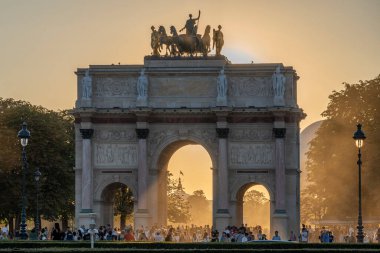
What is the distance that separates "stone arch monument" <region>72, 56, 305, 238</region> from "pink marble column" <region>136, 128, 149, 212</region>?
0.07 meters

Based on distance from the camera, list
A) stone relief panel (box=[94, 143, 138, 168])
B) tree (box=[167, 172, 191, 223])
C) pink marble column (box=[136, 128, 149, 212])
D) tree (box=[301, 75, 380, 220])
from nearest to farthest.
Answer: pink marble column (box=[136, 128, 149, 212])
stone relief panel (box=[94, 143, 138, 168])
tree (box=[301, 75, 380, 220])
tree (box=[167, 172, 191, 223])

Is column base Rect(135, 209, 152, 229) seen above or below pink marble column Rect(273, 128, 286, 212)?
below

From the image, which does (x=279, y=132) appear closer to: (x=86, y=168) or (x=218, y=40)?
(x=218, y=40)

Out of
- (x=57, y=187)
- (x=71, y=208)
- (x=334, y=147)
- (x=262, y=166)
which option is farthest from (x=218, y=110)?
(x=71, y=208)

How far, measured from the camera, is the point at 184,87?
97250 mm

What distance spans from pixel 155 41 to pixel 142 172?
9.37 m

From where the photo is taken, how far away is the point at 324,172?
109m

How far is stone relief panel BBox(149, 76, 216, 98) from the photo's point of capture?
97125mm

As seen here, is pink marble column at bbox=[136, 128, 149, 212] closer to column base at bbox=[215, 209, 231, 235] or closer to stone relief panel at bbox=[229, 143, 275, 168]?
column base at bbox=[215, 209, 231, 235]

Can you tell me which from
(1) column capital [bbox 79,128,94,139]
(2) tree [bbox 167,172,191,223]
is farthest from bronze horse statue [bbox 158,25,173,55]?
(2) tree [bbox 167,172,191,223]
